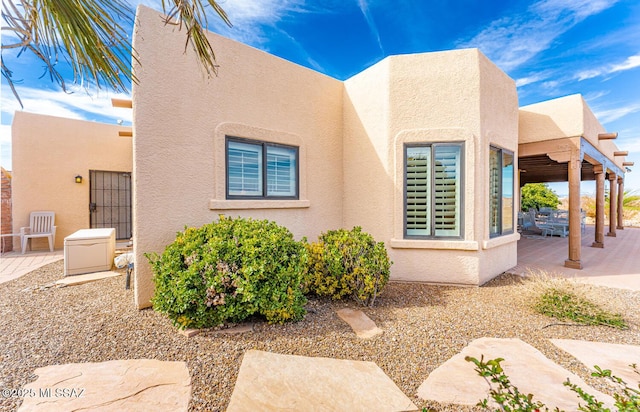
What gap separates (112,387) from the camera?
109 inches

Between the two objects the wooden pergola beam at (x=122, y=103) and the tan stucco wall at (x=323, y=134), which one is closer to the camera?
the tan stucco wall at (x=323, y=134)

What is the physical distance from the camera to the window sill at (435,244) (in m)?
6.10

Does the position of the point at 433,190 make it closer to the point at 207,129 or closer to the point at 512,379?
the point at 512,379

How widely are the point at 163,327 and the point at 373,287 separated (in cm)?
350

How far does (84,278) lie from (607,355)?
9.77m

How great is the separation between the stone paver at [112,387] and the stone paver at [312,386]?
62cm

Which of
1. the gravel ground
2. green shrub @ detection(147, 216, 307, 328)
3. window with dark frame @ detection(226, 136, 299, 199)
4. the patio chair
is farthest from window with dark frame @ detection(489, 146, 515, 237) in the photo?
the patio chair

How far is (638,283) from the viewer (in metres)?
6.31

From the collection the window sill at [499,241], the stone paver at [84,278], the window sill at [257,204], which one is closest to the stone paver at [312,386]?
the window sill at [257,204]

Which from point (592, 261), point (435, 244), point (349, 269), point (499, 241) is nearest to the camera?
point (349, 269)

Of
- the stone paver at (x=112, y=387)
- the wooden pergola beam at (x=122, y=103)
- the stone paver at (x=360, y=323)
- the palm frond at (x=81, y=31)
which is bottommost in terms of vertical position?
the stone paver at (x=112, y=387)

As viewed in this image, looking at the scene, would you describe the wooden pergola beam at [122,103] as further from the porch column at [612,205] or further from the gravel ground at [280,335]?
the porch column at [612,205]

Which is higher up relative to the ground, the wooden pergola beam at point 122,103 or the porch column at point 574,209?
the wooden pergola beam at point 122,103

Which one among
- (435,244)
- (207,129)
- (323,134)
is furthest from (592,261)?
(207,129)
